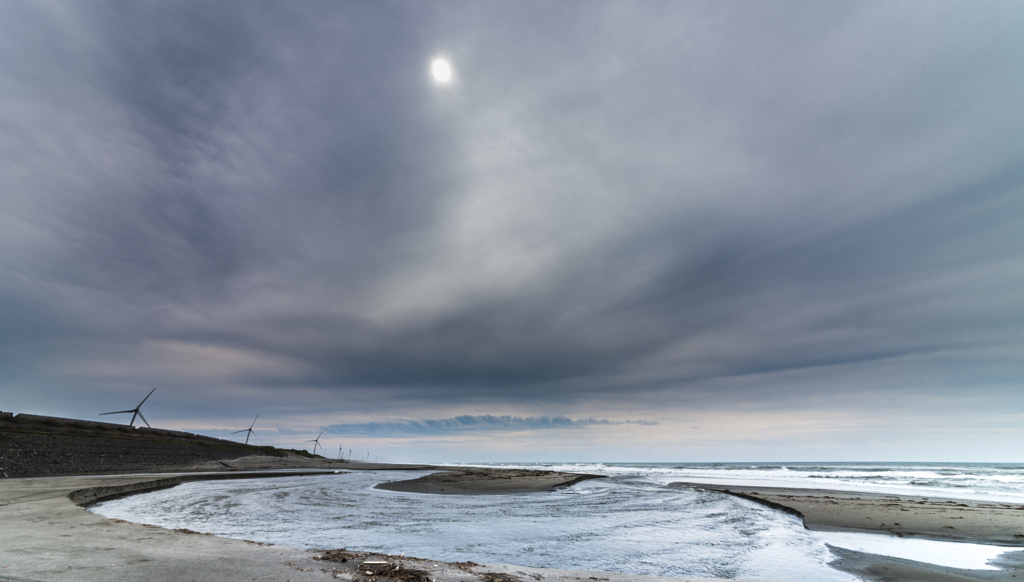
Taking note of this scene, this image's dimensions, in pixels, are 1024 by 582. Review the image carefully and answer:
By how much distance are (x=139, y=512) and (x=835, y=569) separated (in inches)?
1076

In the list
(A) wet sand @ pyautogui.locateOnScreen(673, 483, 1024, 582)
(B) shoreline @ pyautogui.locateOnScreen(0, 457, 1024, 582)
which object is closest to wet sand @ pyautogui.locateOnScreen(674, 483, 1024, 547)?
(A) wet sand @ pyautogui.locateOnScreen(673, 483, 1024, 582)

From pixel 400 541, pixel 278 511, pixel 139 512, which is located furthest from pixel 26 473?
pixel 400 541

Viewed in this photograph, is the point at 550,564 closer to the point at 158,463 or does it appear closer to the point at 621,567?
the point at 621,567

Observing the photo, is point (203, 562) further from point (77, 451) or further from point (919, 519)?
point (77, 451)

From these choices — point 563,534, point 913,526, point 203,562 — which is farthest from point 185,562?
point 913,526

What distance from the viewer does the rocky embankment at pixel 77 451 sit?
4228cm

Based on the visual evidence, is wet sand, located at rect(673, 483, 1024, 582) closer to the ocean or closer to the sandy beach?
the ocean

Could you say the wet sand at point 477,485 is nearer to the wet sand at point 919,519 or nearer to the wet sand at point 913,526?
the wet sand at point 913,526

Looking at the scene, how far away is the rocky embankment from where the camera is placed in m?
42.3

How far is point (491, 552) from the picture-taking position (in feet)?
38.6

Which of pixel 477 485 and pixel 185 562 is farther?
pixel 477 485

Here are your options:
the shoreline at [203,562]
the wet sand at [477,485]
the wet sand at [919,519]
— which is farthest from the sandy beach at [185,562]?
the wet sand at [477,485]

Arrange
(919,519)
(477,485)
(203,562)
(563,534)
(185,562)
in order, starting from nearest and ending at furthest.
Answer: (185,562) < (203,562) < (563,534) < (919,519) < (477,485)

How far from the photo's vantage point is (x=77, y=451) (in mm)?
52094
